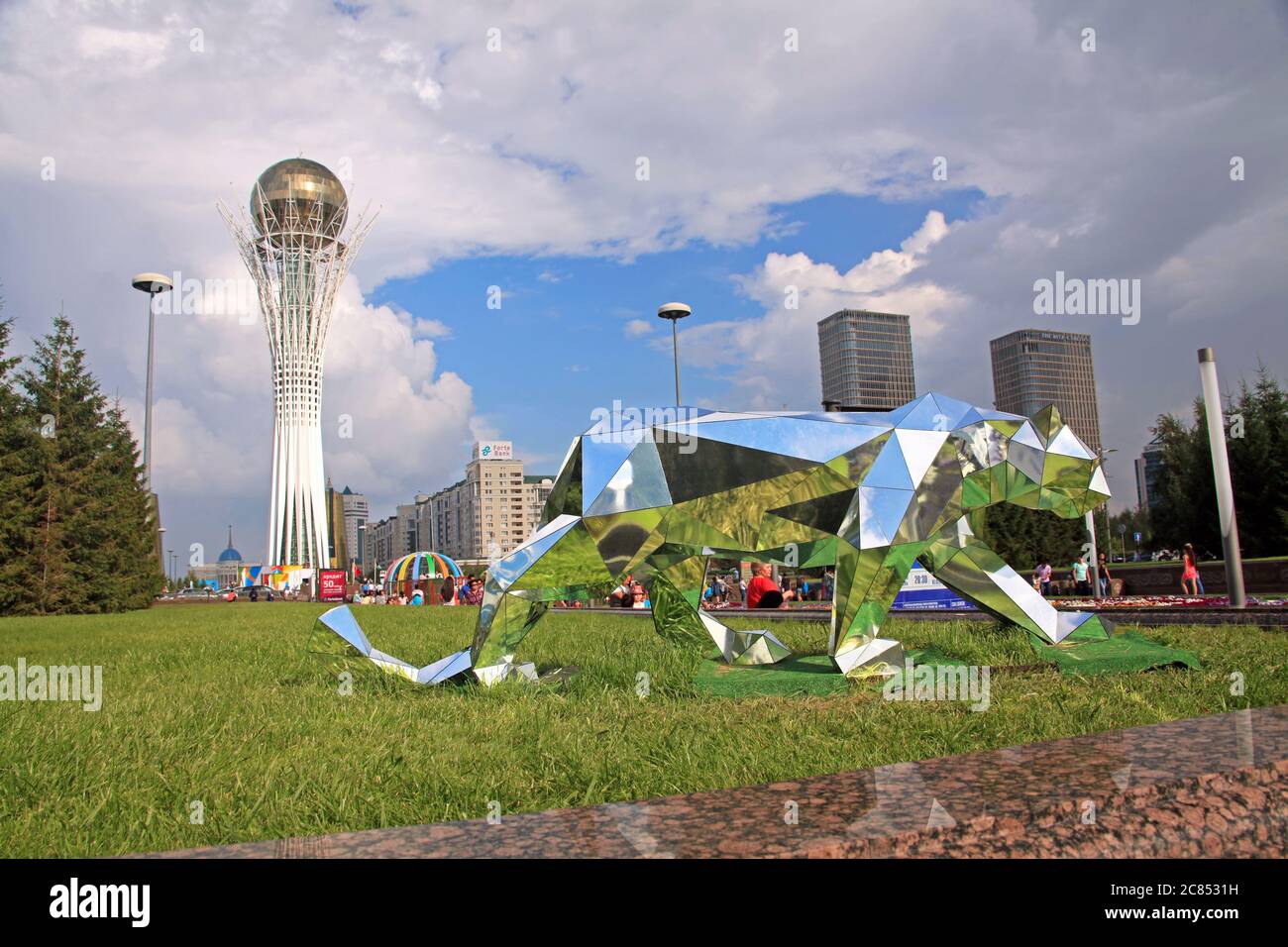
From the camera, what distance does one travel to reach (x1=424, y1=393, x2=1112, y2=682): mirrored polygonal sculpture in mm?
7020

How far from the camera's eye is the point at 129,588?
30.8 metres

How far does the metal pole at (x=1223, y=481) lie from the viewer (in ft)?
43.8

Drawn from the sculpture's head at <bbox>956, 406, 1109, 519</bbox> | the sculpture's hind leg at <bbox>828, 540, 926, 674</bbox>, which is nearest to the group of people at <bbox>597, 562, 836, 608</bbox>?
the sculpture's head at <bbox>956, 406, 1109, 519</bbox>

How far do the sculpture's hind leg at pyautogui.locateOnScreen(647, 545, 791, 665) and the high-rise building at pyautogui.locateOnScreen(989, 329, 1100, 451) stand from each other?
53153 millimetres

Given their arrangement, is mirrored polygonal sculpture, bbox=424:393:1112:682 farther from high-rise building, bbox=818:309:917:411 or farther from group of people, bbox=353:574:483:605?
high-rise building, bbox=818:309:917:411

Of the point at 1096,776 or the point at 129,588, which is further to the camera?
the point at 129,588

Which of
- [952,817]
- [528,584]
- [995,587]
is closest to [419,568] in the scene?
[528,584]

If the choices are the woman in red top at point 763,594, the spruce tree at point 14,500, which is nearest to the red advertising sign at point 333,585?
the spruce tree at point 14,500

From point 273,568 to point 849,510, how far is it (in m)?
78.4

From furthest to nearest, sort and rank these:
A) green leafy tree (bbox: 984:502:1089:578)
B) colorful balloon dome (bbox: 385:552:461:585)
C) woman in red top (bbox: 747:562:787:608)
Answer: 1. colorful balloon dome (bbox: 385:552:461:585)
2. green leafy tree (bbox: 984:502:1089:578)
3. woman in red top (bbox: 747:562:787:608)

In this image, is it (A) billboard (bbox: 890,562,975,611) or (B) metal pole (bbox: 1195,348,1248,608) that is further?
(A) billboard (bbox: 890,562,975,611)

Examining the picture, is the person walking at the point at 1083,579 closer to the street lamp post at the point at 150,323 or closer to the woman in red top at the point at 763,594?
the woman in red top at the point at 763,594
